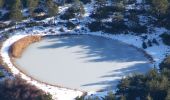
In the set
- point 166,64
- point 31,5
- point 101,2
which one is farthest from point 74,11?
point 166,64

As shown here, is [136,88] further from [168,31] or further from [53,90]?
[168,31]

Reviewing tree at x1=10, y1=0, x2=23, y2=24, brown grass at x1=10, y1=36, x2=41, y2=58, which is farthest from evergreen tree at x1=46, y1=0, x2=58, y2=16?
brown grass at x1=10, y1=36, x2=41, y2=58

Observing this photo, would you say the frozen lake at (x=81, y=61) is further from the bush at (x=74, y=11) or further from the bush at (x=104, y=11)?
the bush at (x=104, y=11)

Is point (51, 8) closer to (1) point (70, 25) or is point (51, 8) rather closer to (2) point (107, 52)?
(1) point (70, 25)

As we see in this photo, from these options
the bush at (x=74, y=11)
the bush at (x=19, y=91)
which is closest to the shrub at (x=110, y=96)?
the bush at (x=19, y=91)

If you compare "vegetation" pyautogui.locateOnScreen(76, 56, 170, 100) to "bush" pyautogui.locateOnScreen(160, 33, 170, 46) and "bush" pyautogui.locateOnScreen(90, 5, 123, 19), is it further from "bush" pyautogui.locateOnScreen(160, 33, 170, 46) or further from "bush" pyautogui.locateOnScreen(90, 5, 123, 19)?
"bush" pyautogui.locateOnScreen(90, 5, 123, 19)

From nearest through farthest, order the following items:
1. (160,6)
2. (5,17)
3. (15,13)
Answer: (15,13)
(160,6)
(5,17)

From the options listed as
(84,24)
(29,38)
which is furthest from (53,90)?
(84,24)
